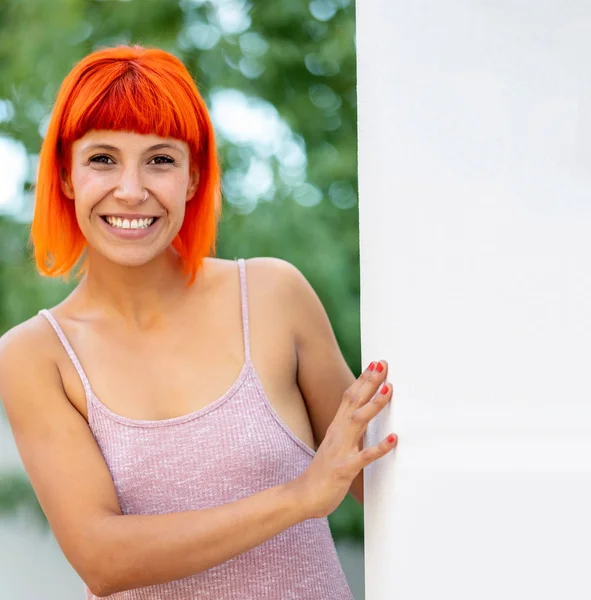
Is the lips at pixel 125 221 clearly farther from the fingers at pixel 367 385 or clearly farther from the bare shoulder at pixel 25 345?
the fingers at pixel 367 385

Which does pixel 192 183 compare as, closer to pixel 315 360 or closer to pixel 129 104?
pixel 129 104

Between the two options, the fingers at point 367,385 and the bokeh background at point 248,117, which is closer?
the fingers at point 367,385

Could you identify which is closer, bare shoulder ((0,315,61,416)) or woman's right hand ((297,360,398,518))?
→ woman's right hand ((297,360,398,518))

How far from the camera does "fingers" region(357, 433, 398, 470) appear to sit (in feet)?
3.27

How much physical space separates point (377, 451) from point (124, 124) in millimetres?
713

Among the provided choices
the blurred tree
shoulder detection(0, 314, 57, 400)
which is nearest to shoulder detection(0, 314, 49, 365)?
shoulder detection(0, 314, 57, 400)

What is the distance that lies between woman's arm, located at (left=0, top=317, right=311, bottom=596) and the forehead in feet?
1.15

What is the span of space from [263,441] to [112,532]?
1.00 ft

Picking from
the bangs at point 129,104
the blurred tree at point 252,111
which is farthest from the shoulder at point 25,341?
the blurred tree at point 252,111

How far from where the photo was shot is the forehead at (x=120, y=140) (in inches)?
57.3

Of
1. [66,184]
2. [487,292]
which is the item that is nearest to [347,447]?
[487,292]

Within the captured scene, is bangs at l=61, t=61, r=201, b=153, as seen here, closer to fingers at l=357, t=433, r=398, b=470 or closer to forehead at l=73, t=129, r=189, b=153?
forehead at l=73, t=129, r=189, b=153

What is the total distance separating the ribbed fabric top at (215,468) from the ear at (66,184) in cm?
25

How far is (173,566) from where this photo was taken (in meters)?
1.32
